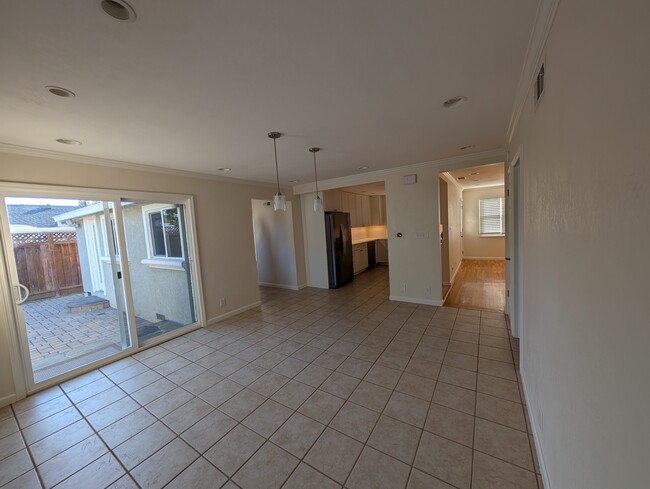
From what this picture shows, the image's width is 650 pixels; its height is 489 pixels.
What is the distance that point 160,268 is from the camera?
4.11 m

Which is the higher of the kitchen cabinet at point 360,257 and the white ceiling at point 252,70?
the white ceiling at point 252,70

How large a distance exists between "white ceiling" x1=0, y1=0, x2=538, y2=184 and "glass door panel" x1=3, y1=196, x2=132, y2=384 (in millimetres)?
767

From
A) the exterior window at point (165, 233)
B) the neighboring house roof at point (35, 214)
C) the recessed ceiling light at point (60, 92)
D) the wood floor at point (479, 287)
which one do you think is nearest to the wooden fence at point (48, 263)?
the neighboring house roof at point (35, 214)

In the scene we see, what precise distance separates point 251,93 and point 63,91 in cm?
117

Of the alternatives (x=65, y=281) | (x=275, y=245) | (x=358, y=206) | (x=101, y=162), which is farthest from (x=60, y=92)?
(x=358, y=206)

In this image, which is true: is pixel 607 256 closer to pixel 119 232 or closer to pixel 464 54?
pixel 464 54

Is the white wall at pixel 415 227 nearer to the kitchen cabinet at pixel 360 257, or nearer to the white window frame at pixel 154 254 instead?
the kitchen cabinet at pixel 360 257

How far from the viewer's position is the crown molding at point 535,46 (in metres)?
1.18

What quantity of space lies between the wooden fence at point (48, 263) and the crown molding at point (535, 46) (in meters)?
4.49

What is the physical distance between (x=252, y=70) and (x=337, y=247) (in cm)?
458

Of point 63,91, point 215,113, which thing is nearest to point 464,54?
point 215,113

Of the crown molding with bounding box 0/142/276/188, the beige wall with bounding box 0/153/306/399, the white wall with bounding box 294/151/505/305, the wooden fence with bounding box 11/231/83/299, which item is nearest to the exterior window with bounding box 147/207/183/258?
the beige wall with bounding box 0/153/306/399

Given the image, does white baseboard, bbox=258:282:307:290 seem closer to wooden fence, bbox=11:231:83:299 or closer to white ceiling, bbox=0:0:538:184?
wooden fence, bbox=11:231:83:299

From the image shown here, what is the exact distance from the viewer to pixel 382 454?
1689 mm
